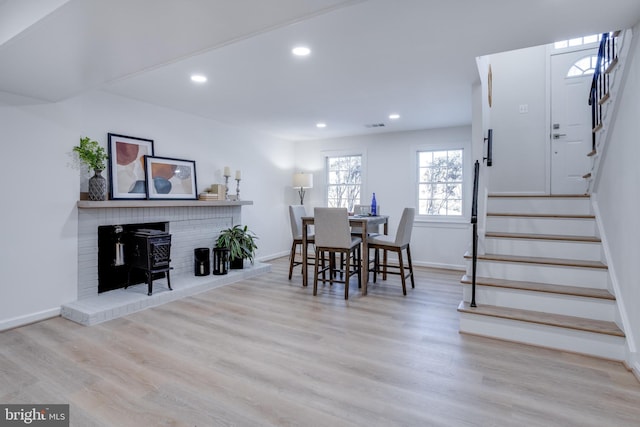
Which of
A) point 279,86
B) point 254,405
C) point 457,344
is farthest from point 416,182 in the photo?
point 254,405

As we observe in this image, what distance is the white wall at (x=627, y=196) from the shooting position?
212 cm

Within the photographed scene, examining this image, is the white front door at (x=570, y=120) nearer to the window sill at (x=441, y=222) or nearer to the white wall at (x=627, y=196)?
the window sill at (x=441, y=222)

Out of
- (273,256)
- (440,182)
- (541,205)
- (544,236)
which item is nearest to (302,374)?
(544,236)

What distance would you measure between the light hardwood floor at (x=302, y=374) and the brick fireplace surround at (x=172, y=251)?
0.66 feet

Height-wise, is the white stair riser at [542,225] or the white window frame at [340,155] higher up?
the white window frame at [340,155]

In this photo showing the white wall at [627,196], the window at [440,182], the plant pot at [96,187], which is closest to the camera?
the white wall at [627,196]

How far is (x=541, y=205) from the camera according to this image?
3844mm

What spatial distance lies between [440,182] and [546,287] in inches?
119

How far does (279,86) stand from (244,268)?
2.69 metres

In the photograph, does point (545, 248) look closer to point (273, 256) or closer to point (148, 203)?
point (148, 203)

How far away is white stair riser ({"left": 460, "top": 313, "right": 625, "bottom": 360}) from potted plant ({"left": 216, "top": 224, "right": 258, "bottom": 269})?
3.08 meters

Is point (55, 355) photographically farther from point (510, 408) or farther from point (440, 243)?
point (440, 243)

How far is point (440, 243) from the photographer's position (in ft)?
17.9

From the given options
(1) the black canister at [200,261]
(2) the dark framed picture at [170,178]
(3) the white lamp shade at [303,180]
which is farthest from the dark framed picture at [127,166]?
(3) the white lamp shade at [303,180]
